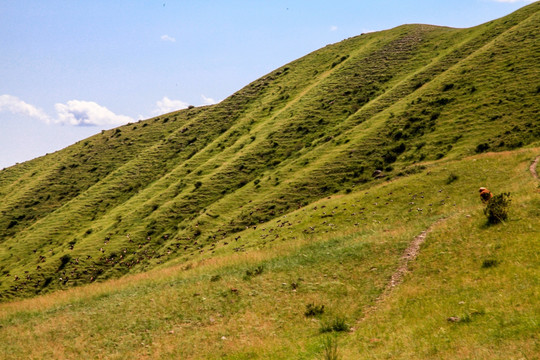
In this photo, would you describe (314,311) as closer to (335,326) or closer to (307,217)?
(335,326)

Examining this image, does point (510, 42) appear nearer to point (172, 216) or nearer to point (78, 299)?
point (172, 216)

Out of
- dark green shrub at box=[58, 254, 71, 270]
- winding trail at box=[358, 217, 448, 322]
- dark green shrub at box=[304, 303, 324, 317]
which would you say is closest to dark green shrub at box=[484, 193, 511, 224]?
winding trail at box=[358, 217, 448, 322]

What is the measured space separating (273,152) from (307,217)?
1151 inches

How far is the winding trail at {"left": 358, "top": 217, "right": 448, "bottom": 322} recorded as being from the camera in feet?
54.5

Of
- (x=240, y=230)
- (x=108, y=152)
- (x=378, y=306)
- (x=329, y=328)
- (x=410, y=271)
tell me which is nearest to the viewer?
(x=329, y=328)

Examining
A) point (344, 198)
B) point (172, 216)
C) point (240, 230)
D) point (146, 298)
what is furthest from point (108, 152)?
point (146, 298)

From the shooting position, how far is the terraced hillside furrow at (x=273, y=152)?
48.9 meters

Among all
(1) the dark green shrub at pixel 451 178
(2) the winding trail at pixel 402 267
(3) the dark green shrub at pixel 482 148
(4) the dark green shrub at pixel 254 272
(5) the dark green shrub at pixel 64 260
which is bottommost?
(2) the winding trail at pixel 402 267

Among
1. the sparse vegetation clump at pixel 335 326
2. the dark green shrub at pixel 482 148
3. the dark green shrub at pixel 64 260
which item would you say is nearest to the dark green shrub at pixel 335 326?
the sparse vegetation clump at pixel 335 326

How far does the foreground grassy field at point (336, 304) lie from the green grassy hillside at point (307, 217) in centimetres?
11

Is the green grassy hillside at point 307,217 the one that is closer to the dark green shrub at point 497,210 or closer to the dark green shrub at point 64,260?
the dark green shrub at point 497,210

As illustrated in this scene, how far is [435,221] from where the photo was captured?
25.8 metres

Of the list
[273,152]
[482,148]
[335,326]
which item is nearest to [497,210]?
[335,326]

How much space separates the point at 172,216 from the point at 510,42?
66098 millimetres
